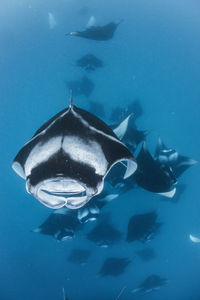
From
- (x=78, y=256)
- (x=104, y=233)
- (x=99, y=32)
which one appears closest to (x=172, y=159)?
(x=104, y=233)

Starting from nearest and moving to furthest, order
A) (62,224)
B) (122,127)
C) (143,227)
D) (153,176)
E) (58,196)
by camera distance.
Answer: (58,196) < (153,176) < (122,127) < (62,224) < (143,227)

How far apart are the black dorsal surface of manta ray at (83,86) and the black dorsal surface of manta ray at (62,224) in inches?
144

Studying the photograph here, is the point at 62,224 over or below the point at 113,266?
over

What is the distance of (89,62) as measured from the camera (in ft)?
23.7

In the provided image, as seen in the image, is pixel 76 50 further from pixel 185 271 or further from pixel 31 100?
pixel 185 271

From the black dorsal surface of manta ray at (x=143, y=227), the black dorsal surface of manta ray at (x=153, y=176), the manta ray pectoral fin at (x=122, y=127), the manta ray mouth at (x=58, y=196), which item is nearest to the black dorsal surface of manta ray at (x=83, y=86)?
the manta ray pectoral fin at (x=122, y=127)

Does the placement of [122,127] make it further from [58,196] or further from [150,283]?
[150,283]

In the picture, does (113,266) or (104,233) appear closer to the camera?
(104,233)

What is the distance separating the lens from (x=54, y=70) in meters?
7.29

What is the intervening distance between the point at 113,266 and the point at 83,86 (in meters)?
6.56

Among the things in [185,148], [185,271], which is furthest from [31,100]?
[185,271]

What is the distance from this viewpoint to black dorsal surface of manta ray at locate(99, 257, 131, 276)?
8.20 meters

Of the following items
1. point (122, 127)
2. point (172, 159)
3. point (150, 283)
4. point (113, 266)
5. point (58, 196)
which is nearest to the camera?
point (58, 196)

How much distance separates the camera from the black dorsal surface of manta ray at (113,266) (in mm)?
8195
